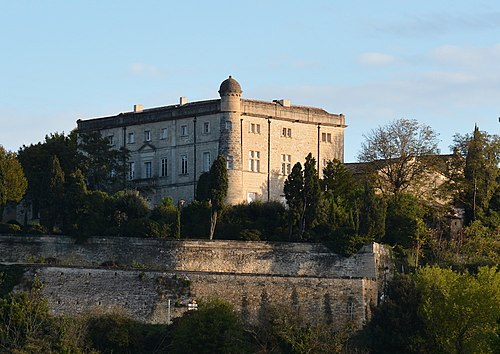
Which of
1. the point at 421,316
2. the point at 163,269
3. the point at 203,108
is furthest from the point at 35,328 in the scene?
the point at 203,108

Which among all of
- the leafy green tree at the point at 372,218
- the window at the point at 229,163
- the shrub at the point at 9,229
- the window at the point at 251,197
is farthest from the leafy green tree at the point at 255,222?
the shrub at the point at 9,229

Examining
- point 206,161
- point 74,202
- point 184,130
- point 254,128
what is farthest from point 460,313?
point 184,130

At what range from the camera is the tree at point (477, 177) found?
81.7m

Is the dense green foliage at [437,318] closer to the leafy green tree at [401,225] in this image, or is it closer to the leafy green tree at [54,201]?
the leafy green tree at [401,225]

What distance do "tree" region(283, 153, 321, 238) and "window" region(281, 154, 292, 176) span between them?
6.74m

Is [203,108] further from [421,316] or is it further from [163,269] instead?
[421,316]

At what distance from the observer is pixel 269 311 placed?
67.4 meters

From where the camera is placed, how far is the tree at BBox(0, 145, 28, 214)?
77.7 meters

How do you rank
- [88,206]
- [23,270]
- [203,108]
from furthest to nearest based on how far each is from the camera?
1. [203,108]
2. [88,206]
3. [23,270]

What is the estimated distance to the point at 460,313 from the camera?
66.8m

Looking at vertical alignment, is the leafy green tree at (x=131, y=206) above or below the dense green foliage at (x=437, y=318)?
above

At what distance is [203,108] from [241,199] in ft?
16.1

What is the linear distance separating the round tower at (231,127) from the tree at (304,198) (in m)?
4.61

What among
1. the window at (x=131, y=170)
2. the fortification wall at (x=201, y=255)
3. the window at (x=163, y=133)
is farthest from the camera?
the window at (x=131, y=170)
